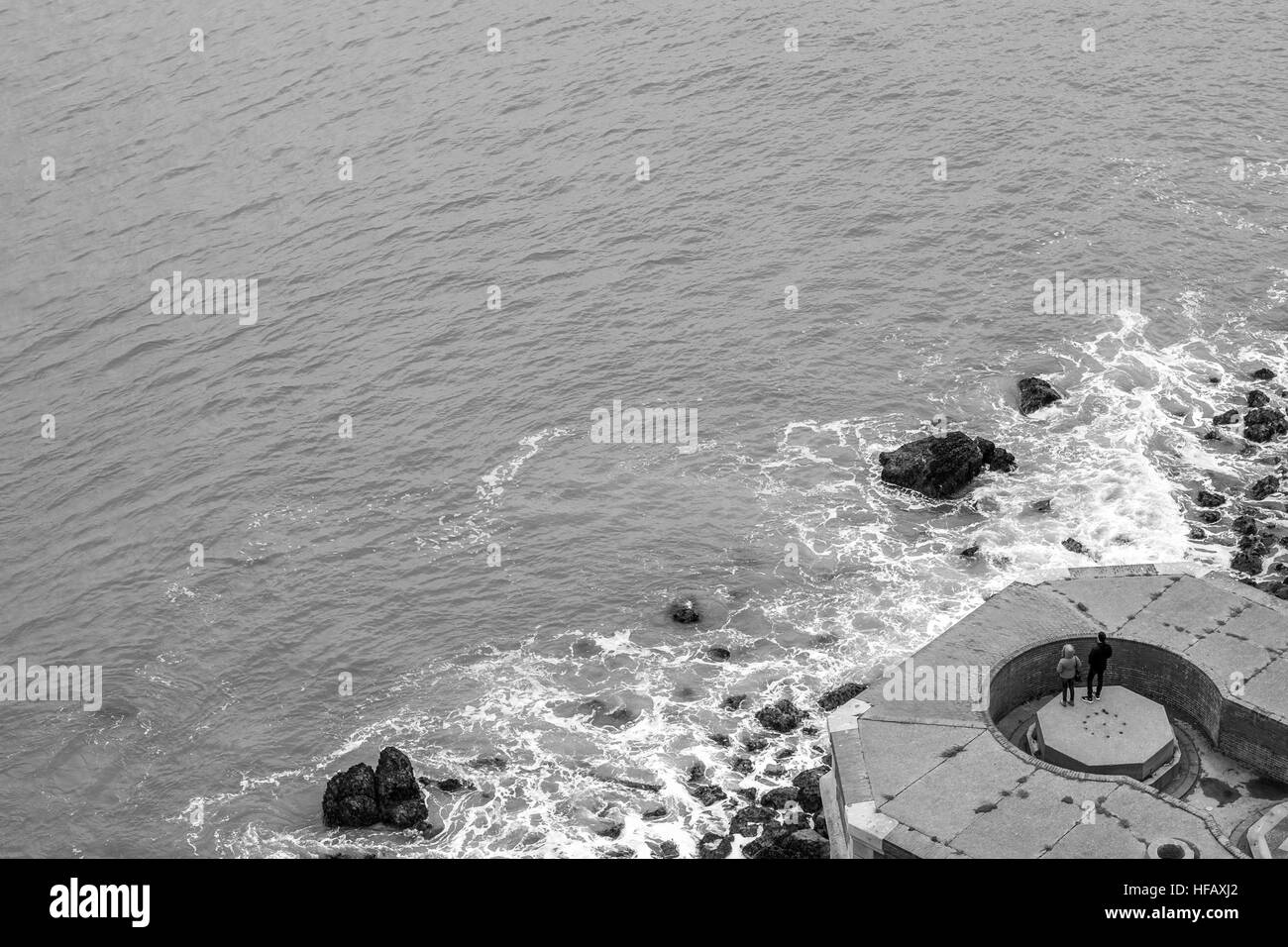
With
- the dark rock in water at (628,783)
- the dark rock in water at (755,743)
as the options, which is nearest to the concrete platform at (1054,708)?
the dark rock in water at (755,743)

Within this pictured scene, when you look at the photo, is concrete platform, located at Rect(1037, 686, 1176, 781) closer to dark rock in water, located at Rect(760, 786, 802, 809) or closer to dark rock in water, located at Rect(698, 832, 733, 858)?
dark rock in water, located at Rect(760, 786, 802, 809)

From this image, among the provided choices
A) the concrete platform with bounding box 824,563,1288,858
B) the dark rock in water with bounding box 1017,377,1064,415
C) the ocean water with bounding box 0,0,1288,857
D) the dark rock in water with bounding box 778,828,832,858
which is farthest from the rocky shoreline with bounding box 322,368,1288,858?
the dark rock in water with bounding box 1017,377,1064,415

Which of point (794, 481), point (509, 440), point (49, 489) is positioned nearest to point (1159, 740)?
point (794, 481)

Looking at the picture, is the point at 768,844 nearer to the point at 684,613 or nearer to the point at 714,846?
the point at 714,846

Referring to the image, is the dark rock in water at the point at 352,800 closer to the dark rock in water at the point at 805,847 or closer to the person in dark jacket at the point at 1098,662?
the dark rock in water at the point at 805,847

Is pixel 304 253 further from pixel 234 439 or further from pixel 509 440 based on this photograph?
pixel 509 440
